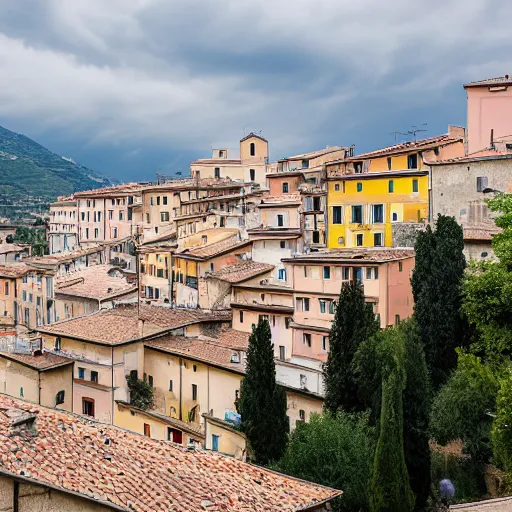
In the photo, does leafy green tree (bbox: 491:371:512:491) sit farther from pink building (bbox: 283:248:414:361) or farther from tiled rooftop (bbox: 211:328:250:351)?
tiled rooftop (bbox: 211:328:250:351)

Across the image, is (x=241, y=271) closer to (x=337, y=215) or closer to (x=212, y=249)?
(x=212, y=249)

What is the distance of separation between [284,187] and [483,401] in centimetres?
3208

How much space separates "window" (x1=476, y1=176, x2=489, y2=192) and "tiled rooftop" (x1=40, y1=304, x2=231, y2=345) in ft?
48.5

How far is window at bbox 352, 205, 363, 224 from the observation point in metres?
42.8

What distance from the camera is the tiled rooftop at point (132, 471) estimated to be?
41.5 feet

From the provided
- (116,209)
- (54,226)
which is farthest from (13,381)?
(54,226)

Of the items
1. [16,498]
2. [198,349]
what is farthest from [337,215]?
[16,498]

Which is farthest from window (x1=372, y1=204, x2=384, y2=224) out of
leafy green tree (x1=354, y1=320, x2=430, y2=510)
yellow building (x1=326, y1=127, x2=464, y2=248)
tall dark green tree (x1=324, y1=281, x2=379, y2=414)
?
leafy green tree (x1=354, y1=320, x2=430, y2=510)

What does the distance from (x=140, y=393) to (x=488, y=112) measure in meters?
26.3

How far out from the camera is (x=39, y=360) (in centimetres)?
3325

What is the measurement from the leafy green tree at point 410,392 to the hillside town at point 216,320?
1.91 m

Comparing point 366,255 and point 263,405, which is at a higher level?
point 366,255

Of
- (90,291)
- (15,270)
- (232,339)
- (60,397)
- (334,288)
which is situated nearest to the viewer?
(60,397)

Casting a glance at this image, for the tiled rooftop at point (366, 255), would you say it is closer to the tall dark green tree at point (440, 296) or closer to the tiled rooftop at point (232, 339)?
the tall dark green tree at point (440, 296)
